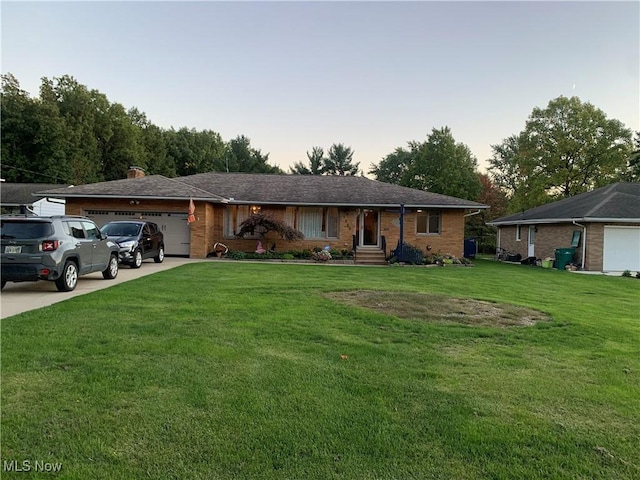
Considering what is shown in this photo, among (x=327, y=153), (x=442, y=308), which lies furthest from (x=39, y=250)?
(x=327, y=153)

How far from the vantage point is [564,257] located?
20438 millimetres

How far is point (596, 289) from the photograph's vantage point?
12602 millimetres

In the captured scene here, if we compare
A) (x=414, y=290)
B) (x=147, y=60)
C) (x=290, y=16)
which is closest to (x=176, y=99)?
(x=147, y=60)

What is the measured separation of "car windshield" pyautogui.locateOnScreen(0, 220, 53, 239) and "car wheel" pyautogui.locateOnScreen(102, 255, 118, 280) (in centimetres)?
256

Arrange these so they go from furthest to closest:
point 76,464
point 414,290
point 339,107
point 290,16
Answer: point 339,107
point 290,16
point 414,290
point 76,464

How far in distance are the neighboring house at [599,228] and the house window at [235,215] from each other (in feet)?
53.9

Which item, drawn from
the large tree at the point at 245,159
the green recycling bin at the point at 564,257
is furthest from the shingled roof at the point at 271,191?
the large tree at the point at 245,159

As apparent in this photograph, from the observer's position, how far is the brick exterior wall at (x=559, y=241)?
64.8 ft

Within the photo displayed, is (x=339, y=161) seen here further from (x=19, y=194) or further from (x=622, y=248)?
(x=622, y=248)

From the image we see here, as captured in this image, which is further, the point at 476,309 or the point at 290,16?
the point at 290,16

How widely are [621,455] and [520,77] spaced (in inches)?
790

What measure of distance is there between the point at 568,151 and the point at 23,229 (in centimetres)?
3614

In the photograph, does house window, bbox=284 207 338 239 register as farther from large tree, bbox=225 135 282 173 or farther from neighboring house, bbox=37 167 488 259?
large tree, bbox=225 135 282 173

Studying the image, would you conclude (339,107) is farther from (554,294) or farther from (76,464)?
(76,464)
